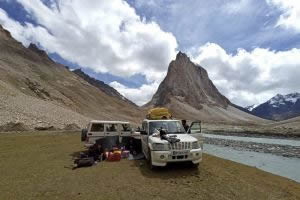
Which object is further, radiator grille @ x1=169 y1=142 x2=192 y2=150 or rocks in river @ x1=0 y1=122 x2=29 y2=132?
rocks in river @ x1=0 y1=122 x2=29 y2=132

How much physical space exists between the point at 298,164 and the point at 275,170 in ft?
17.0

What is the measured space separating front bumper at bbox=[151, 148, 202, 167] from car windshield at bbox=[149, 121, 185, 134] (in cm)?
237

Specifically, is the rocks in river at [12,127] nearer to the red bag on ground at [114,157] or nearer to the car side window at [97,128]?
the car side window at [97,128]

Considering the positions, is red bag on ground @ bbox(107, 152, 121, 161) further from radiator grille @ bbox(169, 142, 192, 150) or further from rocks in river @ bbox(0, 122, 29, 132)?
rocks in river @ bbox(0, 122, 29, 132)

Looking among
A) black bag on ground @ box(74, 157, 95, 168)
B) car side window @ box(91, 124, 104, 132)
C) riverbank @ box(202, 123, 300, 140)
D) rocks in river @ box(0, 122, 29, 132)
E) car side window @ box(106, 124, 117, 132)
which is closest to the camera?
black bag on ground @ box(74, 157, 95, 168)

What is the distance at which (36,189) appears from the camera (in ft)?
31.3

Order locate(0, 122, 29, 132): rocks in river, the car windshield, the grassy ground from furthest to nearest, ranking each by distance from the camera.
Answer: locate(0, 122, 29, 132): rocks in river, the car windshield, the grassy ground

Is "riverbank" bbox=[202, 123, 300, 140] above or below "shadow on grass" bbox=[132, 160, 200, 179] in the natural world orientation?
above

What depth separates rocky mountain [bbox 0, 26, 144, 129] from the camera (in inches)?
2389

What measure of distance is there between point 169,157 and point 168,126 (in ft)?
9.56

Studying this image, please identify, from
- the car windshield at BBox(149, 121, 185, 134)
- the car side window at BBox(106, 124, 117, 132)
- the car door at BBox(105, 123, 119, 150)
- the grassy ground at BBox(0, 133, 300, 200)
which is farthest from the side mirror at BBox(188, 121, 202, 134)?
the car side window at BBox(106, 124, 117, 132)

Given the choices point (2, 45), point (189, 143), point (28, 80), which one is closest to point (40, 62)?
point (2, 45)

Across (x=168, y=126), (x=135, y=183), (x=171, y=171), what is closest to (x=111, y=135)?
(x=168, y=126)

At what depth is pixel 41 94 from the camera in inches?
3642
